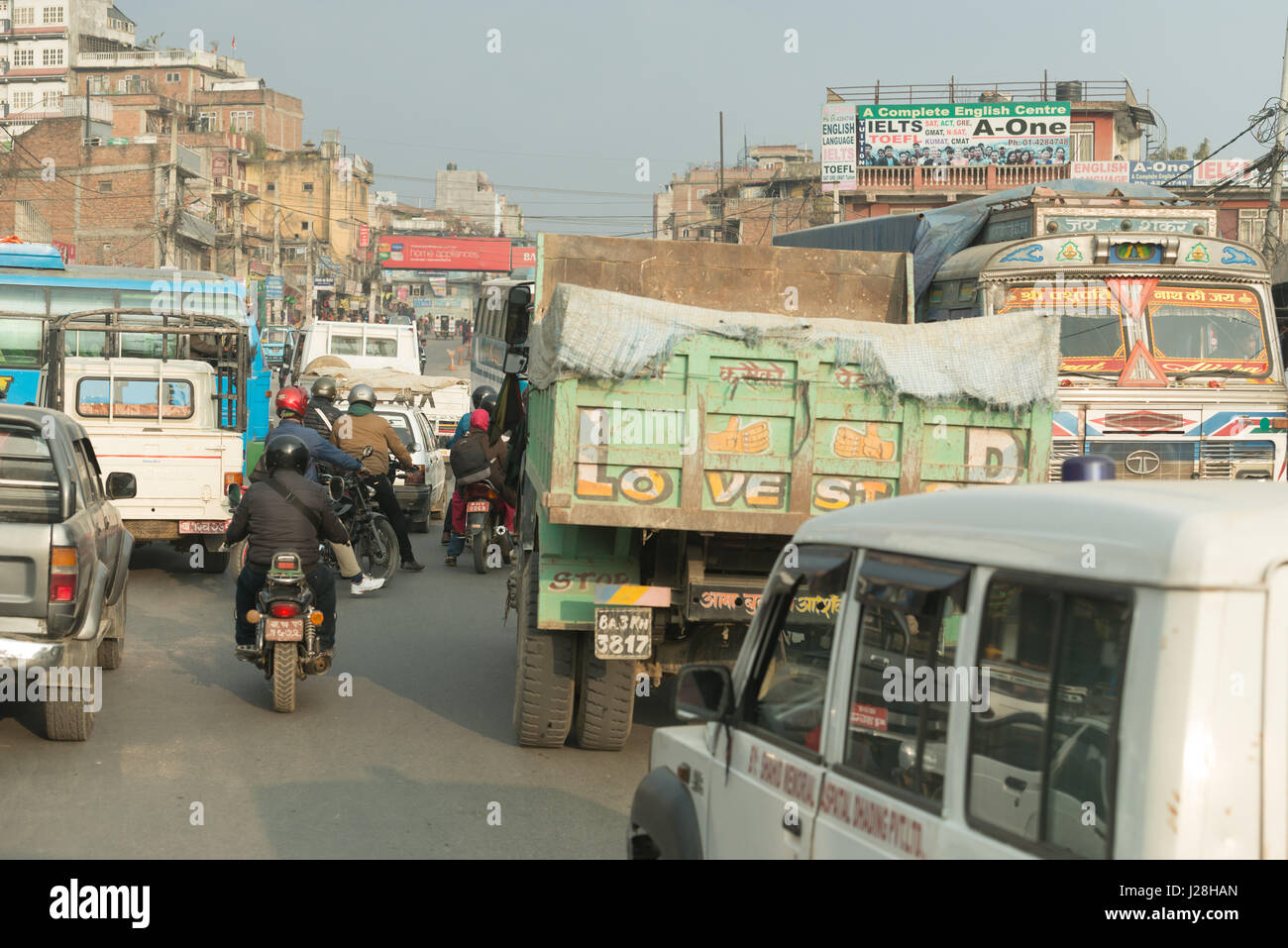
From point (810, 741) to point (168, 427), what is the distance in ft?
41.0

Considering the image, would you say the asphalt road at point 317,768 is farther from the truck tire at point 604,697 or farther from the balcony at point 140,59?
the balcony at point 140,59

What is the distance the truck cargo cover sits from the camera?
6816 mm

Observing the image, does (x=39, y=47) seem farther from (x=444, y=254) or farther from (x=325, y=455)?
(x=325, y=455)

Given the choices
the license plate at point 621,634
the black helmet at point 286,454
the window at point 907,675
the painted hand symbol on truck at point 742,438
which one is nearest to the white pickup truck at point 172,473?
the black helmet at point 286,454

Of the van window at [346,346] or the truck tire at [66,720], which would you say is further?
the van window at [346,346]

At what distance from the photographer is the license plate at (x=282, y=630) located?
843 cm

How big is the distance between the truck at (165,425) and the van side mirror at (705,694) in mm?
10153

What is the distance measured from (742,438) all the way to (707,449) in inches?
7.1

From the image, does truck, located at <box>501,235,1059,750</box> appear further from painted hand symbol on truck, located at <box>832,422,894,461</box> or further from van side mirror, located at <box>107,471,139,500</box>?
van side mirror, located at <box>107,471,139,500</box>

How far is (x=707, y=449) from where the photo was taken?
22.7ft

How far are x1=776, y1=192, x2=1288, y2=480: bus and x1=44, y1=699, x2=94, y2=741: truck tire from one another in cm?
707
